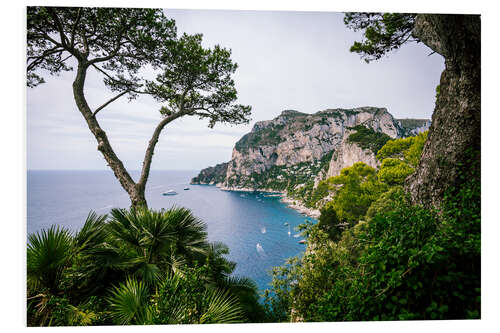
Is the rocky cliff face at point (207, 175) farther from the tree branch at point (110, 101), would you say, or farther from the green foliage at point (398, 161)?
the green foliage at point (398, 161)

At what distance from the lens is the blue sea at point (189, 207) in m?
2.35

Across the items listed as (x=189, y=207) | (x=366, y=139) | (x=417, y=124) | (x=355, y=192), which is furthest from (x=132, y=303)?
(x=366, y=139)

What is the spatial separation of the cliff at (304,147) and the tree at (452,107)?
66.0 inches

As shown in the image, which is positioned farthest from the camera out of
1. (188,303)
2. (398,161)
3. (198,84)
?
(398,161)

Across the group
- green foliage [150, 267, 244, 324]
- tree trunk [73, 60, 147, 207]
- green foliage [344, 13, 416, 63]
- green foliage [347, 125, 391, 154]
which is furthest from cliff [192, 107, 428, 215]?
green foliage [150, 267, 244, 324]

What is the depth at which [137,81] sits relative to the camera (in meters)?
3.05

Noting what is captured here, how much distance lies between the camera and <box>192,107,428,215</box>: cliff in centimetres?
602

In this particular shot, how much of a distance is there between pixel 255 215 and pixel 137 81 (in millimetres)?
19267

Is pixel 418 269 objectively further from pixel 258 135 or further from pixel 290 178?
pixel 290 178

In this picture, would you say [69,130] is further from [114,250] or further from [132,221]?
[114,250]

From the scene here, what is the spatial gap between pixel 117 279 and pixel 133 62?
2.73m

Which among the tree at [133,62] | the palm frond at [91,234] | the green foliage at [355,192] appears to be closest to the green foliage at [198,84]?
the tree at [133,62]

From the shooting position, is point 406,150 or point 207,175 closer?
point 406,150

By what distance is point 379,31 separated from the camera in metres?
2.73
